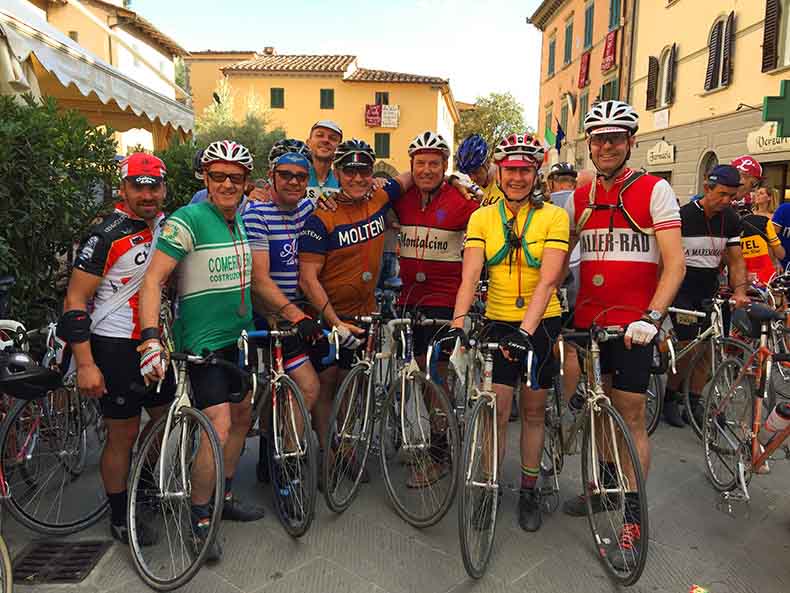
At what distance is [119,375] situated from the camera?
3066 millimetres

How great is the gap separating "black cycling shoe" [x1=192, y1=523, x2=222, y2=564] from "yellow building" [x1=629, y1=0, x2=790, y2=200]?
11.7m

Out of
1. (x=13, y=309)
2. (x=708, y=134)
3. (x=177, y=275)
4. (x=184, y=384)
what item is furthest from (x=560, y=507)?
(x=708, y=134)

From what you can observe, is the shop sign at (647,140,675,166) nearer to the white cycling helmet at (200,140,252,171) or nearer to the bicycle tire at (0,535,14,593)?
the white cycling helmet at (200,140,252,171)

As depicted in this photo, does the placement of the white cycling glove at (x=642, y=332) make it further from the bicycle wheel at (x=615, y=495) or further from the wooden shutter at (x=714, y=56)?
the wooden shutter at (x=714, y=56)

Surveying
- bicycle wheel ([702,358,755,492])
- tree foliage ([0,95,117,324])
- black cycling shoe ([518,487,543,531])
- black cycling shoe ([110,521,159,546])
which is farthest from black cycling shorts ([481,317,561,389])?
tree foliage ([0,95,117,324])

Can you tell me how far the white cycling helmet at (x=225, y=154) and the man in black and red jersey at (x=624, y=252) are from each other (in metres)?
1.78

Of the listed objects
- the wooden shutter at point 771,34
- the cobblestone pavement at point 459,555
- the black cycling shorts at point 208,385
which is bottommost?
the cobblestone pavement at point 459,555

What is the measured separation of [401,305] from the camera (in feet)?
13.3

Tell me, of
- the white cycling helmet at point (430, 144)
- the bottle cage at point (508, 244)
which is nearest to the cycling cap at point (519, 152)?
the bottle cage at point (508, 244)

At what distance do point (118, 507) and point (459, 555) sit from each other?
176cm

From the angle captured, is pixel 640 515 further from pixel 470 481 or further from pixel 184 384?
pixel 184 384

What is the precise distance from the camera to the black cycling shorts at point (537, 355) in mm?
3332

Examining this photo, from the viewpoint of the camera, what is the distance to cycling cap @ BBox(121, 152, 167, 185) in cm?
304

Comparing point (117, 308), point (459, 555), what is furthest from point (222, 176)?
point (459, 555)
